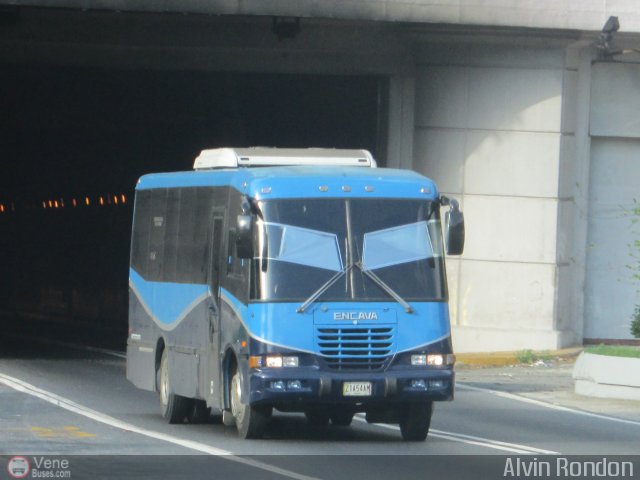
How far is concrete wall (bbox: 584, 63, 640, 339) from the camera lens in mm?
29406

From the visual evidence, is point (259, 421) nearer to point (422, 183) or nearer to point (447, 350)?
point (447, 350)

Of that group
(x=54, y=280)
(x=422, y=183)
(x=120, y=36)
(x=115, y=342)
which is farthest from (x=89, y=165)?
(x=422, y=183)

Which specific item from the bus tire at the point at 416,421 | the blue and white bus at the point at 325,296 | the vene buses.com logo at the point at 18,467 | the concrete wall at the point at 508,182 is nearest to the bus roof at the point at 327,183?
the blue and white bus at the point at 325,296

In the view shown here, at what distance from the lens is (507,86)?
95.0 ft

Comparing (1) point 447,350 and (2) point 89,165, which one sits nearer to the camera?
(1) point 447,350

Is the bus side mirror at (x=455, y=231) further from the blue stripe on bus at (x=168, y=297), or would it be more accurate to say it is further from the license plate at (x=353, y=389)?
the blue stripe on bus at (x=168, y=297)

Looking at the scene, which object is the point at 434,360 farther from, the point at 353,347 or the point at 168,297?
the point at 168,297

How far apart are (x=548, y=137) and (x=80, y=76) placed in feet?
38.7

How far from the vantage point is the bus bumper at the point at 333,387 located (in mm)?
15203

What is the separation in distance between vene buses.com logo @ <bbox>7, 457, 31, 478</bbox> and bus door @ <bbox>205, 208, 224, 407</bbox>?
10.6 ft

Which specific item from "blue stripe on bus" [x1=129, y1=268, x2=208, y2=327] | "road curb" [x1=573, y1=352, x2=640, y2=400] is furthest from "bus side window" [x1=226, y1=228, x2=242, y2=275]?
"road curb" [x1=573, y1=352, x2=640, y2=400]

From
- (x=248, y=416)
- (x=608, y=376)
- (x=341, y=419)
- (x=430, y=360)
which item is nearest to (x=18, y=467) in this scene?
(x=248, y=416)

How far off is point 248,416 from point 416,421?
1801 millimetres

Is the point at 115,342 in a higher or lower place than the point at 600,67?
lower
